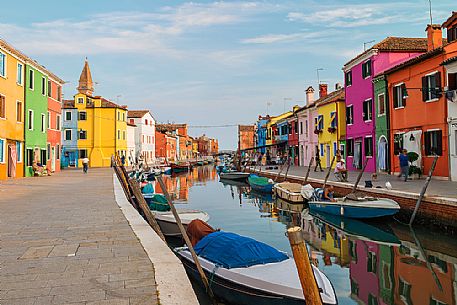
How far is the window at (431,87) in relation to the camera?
1990 centimetres

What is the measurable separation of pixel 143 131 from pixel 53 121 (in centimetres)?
3483

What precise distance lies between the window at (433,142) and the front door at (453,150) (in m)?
0.81

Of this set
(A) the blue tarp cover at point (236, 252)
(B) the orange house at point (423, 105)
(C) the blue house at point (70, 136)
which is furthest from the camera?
(C) the blue house at point (70, 136)

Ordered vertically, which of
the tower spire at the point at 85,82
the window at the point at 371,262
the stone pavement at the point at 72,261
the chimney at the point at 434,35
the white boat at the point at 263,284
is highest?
the tower spire at the point at 85,82

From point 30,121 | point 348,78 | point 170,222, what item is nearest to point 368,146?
point 348,78

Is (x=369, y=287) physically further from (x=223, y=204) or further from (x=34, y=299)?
(x=223, y=204)

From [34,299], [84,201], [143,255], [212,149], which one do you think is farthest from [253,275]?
[212,149]

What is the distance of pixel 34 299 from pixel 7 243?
3348 mm

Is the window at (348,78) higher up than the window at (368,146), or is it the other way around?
the window at (348,78)

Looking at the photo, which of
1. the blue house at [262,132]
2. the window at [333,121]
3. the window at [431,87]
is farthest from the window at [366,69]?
the blue house at [262,132]

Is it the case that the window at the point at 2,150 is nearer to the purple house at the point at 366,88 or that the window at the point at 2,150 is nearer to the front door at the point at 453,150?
the purple house at the point at 366,88

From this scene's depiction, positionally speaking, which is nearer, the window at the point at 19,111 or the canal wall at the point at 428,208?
the canal wall at the point at 428,208

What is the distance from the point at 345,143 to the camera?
33531 millimetres

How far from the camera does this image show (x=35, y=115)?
3077 cm
